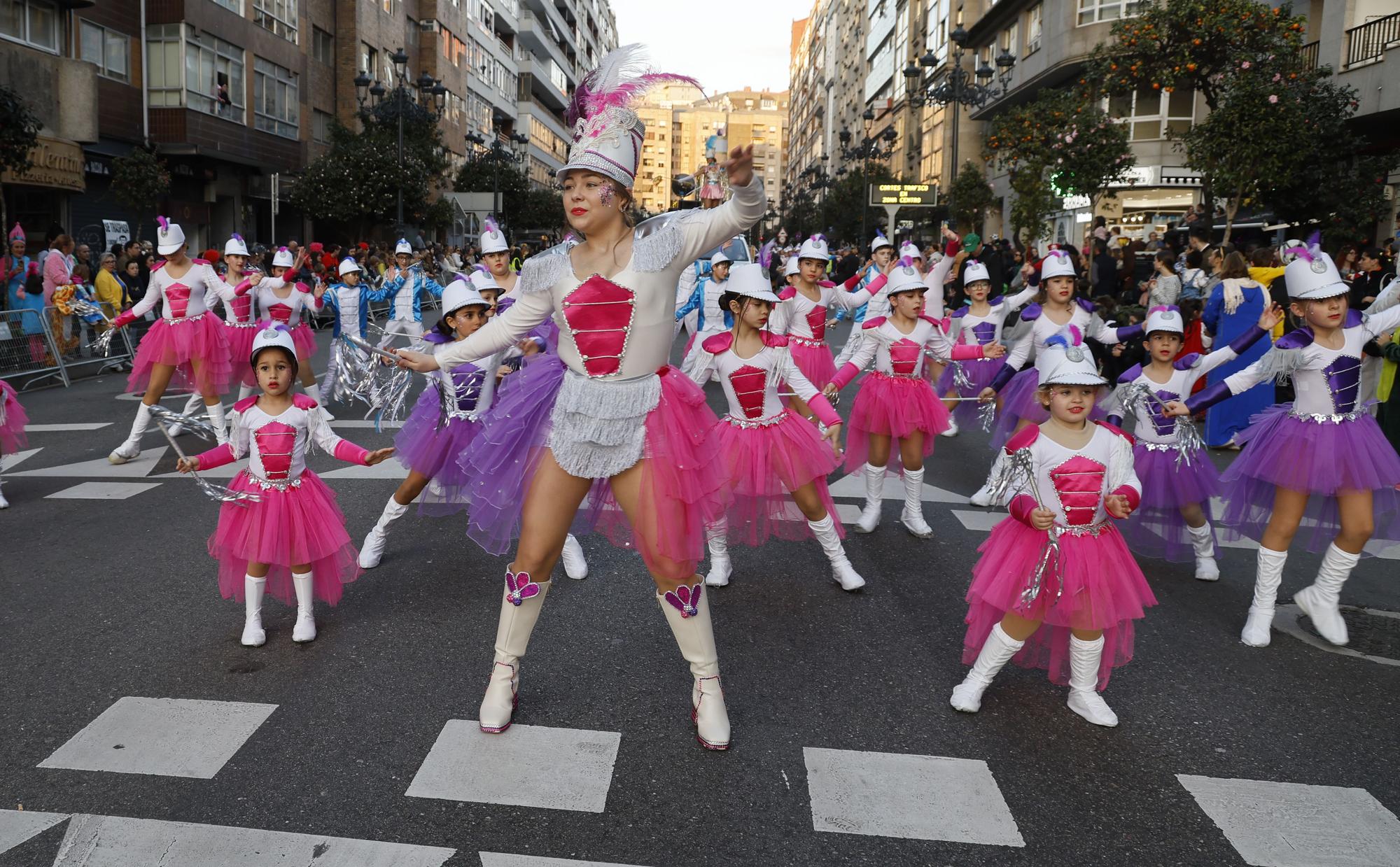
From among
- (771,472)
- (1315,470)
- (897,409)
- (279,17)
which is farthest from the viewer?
(279,17)

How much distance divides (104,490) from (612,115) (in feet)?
20.8

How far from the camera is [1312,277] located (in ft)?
17.7

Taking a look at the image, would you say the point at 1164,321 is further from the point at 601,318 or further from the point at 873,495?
the point at 601,318

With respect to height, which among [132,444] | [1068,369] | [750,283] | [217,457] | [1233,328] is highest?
[750,283]

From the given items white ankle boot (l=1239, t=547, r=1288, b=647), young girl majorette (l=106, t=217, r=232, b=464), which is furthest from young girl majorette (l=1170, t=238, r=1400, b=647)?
young girl majorette (l=106, t=217, r=232, b=464)

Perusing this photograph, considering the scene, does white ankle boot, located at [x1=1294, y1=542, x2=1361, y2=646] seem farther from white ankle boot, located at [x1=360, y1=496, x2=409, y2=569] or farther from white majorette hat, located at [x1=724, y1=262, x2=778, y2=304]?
white ankle boot, located at [x1=360, y1=496, x2=409, y2=569]

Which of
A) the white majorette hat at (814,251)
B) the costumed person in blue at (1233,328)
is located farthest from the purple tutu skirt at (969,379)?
the costumed person in blue at (1233,328)

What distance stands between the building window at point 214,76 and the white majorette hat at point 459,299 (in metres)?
25.6

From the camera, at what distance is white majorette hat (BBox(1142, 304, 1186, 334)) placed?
21.2 ft

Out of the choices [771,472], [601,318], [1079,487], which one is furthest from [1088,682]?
[601,318]

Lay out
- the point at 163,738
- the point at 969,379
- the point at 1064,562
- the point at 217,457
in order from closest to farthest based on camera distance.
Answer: the point at 163,738 < the point at 1064,562 < the point at 217,457 < the point at 969,379

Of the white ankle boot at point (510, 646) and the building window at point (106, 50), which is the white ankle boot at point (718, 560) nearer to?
the white ankle boot at point (510, 646)

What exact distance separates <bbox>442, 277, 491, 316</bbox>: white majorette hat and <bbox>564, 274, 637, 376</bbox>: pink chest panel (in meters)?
2.45

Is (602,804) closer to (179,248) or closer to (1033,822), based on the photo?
(1033,822)
